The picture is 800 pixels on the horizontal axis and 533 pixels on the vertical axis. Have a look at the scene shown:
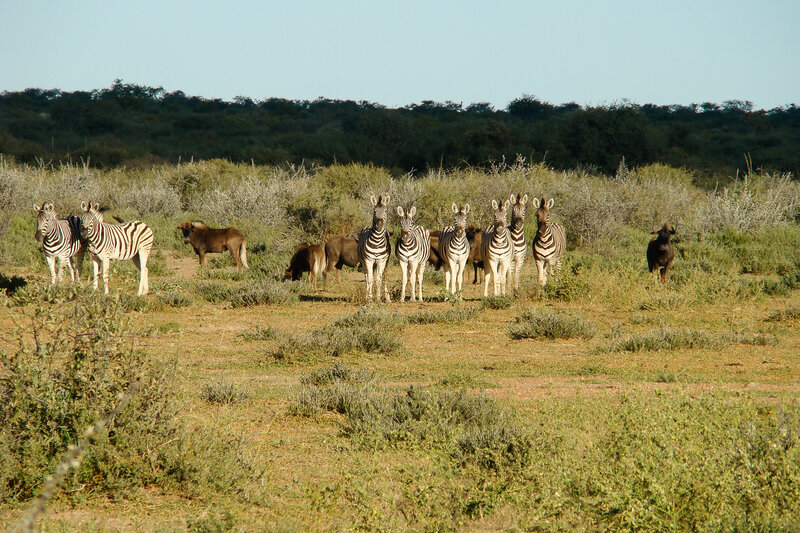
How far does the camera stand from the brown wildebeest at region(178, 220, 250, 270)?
21.0 meters

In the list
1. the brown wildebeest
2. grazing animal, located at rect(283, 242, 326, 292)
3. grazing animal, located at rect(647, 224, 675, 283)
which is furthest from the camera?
the brown wildebeest

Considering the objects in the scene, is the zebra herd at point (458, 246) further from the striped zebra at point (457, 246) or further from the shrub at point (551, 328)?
the shrub at point (551, 328)

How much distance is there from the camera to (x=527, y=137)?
45844 millimetres

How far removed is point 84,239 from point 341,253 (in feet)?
17.4

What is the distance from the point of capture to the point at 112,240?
1630cm

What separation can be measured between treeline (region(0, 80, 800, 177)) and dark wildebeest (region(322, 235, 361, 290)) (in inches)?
683

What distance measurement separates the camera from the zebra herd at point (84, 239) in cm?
1590

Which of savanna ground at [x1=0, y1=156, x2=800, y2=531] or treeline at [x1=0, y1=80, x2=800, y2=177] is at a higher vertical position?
treeline at [x1=0, y1=80, x2=800, y2=177]

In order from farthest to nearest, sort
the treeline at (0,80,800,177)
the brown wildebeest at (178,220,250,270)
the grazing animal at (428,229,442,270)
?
the treeline at (0,80,800,177)
the brown wildebeest at (178,220,250,270)
the grazing animal at (428,229,442,270)

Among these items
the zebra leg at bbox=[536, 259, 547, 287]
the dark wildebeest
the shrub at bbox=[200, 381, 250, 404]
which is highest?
the dark wildebeest

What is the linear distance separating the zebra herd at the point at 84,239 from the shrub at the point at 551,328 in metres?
7.73

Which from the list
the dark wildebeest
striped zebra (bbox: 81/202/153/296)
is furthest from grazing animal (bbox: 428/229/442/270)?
striped zebra (bbox: 81/202/153/296)

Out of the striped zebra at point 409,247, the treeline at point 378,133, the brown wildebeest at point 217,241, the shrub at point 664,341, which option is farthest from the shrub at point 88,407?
the treeline at point 378,133

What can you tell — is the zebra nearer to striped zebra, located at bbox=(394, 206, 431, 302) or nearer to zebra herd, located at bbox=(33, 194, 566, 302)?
zebra herd, located at bbox=(33, 194, 566, 302)
